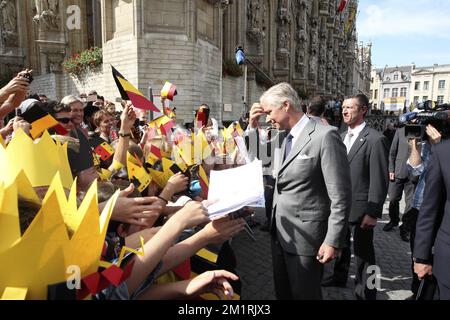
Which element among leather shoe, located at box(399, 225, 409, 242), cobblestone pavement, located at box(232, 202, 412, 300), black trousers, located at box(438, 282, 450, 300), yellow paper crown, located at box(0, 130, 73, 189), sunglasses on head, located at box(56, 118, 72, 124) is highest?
sunglasses on head, located at box(56, 118, 72, 124)

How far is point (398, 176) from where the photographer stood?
A: 18.1 ft

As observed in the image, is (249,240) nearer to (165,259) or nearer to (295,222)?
(295,222)

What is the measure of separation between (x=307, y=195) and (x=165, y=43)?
35.1 feet

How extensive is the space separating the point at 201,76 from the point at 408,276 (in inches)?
410

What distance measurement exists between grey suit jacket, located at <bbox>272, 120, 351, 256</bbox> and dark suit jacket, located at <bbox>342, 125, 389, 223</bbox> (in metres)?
0.94

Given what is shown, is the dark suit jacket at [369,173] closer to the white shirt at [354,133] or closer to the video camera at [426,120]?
the white shirt at [354,133]

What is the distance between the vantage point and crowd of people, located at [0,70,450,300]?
149 cm

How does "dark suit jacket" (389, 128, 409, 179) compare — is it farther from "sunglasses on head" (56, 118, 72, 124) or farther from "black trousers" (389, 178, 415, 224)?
"sunglasses on head" (56, 118, 72, 124)

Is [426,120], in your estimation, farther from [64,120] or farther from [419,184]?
[64,120]

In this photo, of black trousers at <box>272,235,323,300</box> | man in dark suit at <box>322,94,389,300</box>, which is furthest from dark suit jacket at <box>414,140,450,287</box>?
man in dark suit at <box>322,94,389,300</box>

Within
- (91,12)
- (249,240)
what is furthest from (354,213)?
(91,12)

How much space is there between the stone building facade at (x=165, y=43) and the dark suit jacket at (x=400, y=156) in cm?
804

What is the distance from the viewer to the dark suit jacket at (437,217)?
6.27ft

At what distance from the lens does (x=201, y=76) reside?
41.1ft
